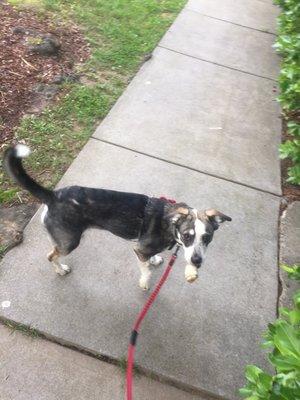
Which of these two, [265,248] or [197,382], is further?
[265,248]

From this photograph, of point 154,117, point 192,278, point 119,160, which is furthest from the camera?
point 154,117

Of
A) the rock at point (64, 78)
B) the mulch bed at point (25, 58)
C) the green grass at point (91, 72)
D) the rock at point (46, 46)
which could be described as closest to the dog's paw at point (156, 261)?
the green grass at point (91, 72)

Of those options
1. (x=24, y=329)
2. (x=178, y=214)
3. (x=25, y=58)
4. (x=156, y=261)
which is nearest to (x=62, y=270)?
(x=24, y=329)

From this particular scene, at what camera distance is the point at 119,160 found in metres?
4.68

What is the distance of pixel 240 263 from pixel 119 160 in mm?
1772

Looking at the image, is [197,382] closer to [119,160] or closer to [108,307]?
[108,307]

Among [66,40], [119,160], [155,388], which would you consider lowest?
[155,388]

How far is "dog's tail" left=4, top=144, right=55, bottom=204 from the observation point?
273cm

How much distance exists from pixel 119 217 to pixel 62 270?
78 centimetres

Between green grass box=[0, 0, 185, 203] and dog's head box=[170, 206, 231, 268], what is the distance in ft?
5.92

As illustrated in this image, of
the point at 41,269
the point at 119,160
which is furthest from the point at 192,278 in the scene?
the point at 119,160

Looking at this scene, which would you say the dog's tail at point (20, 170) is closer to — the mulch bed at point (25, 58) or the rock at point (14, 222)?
the rock at point (14, 222)

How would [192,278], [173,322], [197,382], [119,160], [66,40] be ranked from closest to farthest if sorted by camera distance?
[192,278]
[197,382]
[173,322]
[119,160]
[66,40]

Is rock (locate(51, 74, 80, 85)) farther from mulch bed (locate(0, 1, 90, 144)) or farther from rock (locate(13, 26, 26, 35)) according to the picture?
rock (locate(13, 26, 26, 35))
